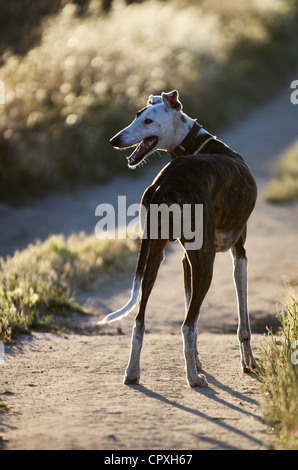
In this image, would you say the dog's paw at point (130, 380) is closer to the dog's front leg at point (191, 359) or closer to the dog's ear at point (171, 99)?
the dog's front leg at point (191, 359)

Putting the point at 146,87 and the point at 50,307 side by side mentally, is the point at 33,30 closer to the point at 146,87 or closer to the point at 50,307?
the point at 146,87

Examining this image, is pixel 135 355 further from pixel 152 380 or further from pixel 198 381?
pixel 198 381

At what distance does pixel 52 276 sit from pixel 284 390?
4.93 m

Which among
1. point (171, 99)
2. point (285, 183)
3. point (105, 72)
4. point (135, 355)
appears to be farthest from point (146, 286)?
point (105, 72)

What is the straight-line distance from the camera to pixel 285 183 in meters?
14.9

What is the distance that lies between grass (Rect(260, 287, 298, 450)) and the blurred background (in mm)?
10416

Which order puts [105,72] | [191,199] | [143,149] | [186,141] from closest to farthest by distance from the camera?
[191,199] < [143,149] < [186,141] < [105,72]

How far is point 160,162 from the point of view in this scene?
17516mm

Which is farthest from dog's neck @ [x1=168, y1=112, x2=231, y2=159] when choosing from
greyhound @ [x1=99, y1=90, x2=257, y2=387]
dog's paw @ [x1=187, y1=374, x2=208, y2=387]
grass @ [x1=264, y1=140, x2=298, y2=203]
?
grass @ [x1=264, y1=140, x2=298, y2=203]

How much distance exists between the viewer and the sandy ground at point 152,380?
387 cm

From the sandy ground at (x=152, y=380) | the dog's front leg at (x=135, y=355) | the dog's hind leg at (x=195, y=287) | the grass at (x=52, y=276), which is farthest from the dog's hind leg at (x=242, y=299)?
the grass at (x=52, y=276)

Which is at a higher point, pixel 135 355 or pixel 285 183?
pixel 285 183

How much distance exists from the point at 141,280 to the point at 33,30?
19.4 meters
